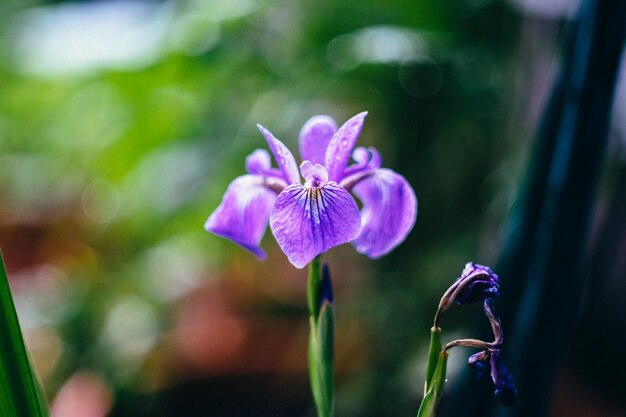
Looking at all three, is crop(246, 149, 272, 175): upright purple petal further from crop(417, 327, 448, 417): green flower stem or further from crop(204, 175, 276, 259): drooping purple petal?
crop(417, 327, 448, 417): green flower stem

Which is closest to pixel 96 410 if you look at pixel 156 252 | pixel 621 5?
pixel 156 252

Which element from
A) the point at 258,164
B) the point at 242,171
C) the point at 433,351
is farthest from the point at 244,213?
the point at 242,171

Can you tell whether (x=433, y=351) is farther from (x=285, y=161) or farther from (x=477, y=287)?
(x=285, y=161)

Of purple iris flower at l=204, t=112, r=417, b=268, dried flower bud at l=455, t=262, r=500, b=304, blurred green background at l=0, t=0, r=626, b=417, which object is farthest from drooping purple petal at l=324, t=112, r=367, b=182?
blurred green background at l=0, t=0, r=626, b=417

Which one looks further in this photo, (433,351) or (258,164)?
(258,164)

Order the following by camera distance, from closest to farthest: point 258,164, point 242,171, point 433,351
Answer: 1. point 433,351
2. point 258,164
3. point 242,171

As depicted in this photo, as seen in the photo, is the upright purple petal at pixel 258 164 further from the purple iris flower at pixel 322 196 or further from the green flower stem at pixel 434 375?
the green flower stem at pixel 434 375

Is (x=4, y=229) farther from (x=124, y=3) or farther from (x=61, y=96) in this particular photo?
(x=124, y=3)
